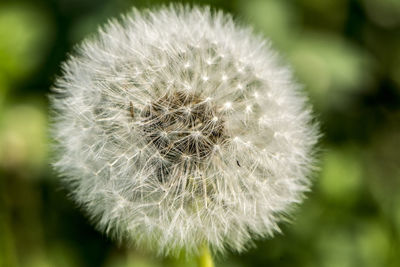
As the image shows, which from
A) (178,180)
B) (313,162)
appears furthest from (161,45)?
(313,162)

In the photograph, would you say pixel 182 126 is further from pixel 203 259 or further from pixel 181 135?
pixel 203 259

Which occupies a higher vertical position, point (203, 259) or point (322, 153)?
point (322, 153)

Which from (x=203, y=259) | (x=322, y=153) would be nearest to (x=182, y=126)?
(x=203, y=259)

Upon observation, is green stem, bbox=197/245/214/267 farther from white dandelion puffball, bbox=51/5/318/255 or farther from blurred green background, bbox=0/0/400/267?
blurred green background, bbox=0/0/400/267

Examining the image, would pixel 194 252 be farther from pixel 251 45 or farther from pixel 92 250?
pixel 92 250

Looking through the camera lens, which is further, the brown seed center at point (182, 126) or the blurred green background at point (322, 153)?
the blurred green background at point (322, 153)

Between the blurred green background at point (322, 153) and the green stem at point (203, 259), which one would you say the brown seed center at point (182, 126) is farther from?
the blurred green background at point (322, 153)

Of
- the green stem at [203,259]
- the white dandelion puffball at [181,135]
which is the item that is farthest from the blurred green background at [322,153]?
the green stem at [203,259]
